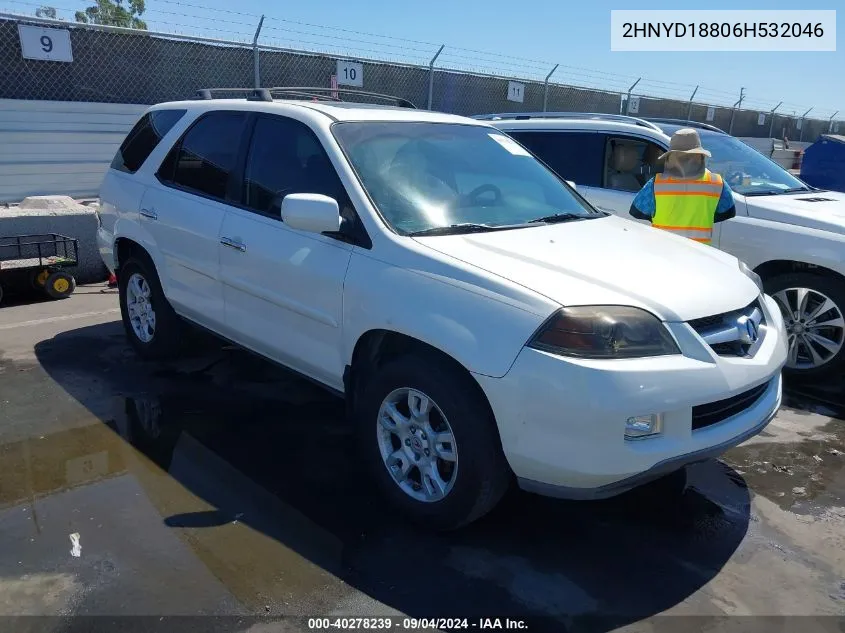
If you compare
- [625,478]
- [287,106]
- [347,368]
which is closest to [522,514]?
[625,478]

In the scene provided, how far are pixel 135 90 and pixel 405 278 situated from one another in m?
9.21

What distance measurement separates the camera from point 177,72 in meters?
10.8

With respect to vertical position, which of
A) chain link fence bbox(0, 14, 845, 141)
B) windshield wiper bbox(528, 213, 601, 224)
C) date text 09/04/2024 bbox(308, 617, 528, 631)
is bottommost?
date text 09/04/2024 bbox(308, 617, 528, 631)

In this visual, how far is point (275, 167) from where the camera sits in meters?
4.00

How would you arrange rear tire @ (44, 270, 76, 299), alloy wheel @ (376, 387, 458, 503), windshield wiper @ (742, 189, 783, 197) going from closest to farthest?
1. alloy wheel @ (376, 387, 458, 503)
2. windshield wiper @ (742, 189, 783, 197)
3. rear tire @ (44, 270, 76, 299)

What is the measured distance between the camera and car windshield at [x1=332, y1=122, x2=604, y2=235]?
11.4ft

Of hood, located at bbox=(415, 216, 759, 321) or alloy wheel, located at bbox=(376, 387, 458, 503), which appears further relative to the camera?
alloy wheel, located at bbox=(376, 387, 458, 503)

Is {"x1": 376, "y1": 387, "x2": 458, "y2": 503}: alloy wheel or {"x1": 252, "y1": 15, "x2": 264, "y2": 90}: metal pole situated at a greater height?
{"x1": 252, "y1": 15, "x2": 264, "y2": 90}: metal pole

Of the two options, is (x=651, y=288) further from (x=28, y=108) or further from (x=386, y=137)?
(x=28, y=108)

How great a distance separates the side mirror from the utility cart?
4647mm

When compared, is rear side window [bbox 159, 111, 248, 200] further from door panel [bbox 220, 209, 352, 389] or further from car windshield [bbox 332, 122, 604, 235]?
car windshield [bbox 332, 122, 604, 235]

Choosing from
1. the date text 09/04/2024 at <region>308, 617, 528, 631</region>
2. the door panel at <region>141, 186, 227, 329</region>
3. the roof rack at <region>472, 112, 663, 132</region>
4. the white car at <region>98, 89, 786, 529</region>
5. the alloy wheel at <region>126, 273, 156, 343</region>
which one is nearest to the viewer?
the date text 09/04/2024 at <region>308, 617, 528, 631</region>

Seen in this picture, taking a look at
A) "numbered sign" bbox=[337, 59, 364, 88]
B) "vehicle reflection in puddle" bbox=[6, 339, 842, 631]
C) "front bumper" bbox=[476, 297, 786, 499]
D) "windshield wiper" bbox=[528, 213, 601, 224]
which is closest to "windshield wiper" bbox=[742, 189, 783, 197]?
"vehicle reflection in puddle" bbox=[6, 339, 842, 631]

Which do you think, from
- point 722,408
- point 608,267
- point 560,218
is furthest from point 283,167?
point 722,408
